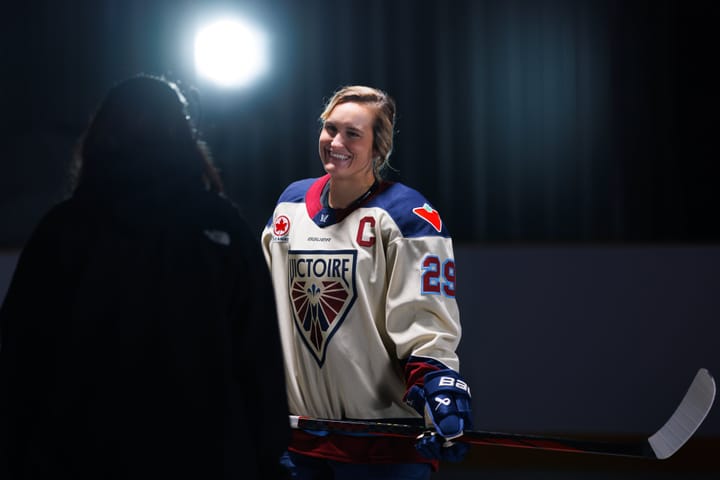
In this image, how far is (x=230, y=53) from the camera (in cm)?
377

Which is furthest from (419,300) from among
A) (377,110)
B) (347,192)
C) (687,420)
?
(687,420)

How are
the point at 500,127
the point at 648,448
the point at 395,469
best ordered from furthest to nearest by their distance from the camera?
the point at 500,127, the point at 648,448, the point at 395,469

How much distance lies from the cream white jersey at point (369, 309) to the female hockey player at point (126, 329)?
0.53 meters

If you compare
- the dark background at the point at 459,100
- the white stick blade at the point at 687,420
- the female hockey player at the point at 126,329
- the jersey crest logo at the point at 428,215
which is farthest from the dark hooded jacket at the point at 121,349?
the dark background at the point at 459,100

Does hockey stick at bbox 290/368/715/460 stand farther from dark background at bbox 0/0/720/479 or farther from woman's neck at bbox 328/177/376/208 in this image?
dark background at bbox 0/0/720/479

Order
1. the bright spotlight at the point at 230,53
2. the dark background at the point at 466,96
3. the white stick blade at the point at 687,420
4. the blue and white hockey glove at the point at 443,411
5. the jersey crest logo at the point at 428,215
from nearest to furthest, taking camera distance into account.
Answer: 1. the blue and white hockey glove at the point at 443,411
2. the jersey crest logo at the point at 428,215
3. the white stick blade at the point at 687,420
4. the bright spotlight at the point at 230,53
5. the dark background at the point at 466,96

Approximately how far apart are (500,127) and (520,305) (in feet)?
2.56

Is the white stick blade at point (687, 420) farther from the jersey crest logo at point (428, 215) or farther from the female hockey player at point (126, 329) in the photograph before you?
the female hockey player at point (126, 329)

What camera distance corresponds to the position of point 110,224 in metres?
1.05

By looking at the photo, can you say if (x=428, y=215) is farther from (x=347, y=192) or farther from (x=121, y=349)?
(x=121, y=349)

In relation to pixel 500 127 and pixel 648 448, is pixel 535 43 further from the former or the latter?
pixel 648 448

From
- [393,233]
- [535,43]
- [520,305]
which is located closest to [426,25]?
[535,43]

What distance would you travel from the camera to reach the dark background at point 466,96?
3.84 metres

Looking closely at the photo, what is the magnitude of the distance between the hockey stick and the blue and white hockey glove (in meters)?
0.02
